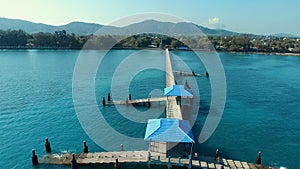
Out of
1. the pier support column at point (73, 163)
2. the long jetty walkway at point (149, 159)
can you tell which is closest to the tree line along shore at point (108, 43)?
the long jetty walkway at point (149, 159)

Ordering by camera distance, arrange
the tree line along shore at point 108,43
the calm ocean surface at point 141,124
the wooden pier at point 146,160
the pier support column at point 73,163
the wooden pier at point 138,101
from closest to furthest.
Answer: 1. the wooden pier at point 146,160
2. the pier support column at point 73,163
3. the calm ocean surface at point 141,124
4. the wooden pier at point 138,101
5. the tree line along shore at point 108,43

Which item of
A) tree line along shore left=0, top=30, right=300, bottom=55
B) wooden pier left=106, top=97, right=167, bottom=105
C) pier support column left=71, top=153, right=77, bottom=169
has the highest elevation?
tree line along shore left=0, top=30, right=300, bottom=55

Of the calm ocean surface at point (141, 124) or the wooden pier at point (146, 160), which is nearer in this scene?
the wooden pier at point (146, 160)

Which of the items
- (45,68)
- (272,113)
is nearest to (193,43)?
(45,68)

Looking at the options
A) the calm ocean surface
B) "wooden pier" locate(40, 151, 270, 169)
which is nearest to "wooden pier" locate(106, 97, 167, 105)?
the calm ocean surface

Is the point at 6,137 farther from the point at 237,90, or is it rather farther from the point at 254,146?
Result: the point at 237,90

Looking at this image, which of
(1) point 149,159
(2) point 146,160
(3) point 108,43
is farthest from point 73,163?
(3) point 108,43

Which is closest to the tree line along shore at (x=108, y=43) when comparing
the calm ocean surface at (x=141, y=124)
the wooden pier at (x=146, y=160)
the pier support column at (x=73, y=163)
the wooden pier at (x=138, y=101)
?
the calm ocean surface at (x=141, y=124)

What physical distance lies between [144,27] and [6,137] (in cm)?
14593

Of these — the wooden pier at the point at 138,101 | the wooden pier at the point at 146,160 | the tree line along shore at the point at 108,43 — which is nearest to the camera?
the wooden pier at the point at 146,160

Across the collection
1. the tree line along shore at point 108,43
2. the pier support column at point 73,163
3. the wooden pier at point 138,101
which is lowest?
the pier support column at point 73,163

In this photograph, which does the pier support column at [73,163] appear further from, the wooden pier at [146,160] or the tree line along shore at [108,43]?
the tree line along shore at [108,43]

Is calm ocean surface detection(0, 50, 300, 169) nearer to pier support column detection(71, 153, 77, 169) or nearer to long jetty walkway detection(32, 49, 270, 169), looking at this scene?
long jetty walkway detection(32, 49, 270, 169)

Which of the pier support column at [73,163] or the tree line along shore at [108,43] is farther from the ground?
the tree line along shore at [108,43]
